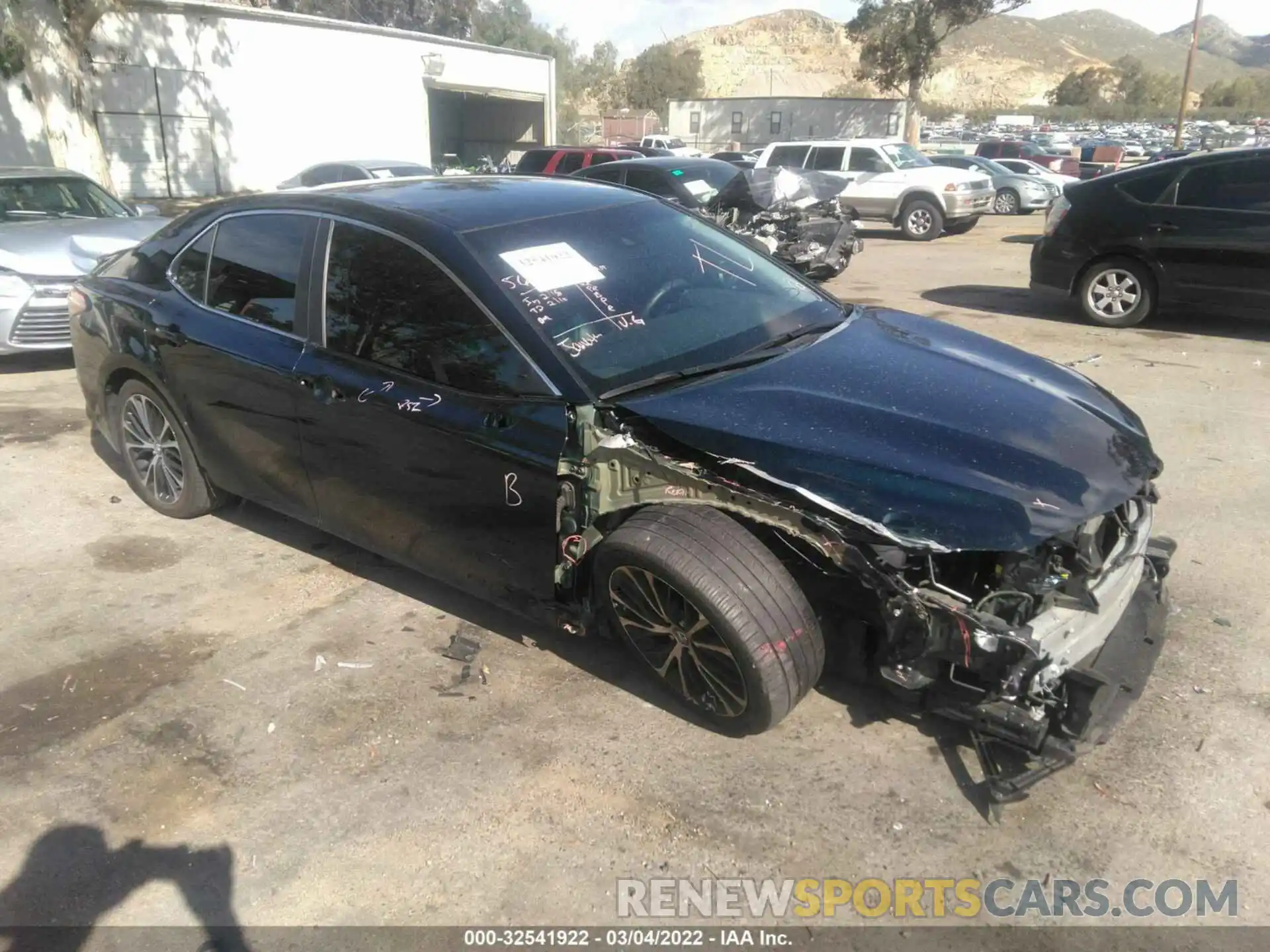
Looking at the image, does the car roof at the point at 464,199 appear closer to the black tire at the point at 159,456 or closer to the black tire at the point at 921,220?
the black tire at the point at 159,456

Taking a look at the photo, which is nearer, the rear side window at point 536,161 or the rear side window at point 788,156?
the rear side window at point 788,156

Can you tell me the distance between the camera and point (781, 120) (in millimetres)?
45406

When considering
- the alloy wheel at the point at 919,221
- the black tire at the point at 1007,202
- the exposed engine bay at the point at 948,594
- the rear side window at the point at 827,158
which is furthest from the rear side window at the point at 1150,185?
the black tire at the point at 1007,202

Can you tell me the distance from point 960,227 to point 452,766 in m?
17.6

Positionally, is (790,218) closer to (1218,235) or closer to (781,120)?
(1218,235)

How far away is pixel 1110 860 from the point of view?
2.63 meters

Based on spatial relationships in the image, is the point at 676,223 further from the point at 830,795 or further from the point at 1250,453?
the point at 1250,453

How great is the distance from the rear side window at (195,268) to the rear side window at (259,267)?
0.04m

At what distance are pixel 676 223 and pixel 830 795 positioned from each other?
2430 mm

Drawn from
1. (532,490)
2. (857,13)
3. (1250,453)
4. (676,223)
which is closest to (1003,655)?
(532,490)

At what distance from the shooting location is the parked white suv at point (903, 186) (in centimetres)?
1727

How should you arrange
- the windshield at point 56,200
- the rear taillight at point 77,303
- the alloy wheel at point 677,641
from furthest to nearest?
the windshield at point 56,200 < the rear taillight at point 77,303 < the alloy wheel at point 677,641

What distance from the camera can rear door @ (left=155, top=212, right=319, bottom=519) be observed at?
150 inches

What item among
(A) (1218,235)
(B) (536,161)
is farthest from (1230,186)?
(B) (536,161)
